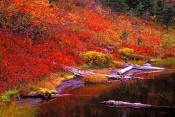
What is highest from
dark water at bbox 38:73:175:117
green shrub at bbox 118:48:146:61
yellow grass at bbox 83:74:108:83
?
green shrub at bbox 118:48:146:61

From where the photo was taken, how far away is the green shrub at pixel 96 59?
22214 millimetres

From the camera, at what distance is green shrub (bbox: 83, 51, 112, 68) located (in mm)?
22214

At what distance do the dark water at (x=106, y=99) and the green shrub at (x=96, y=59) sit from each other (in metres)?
7.47

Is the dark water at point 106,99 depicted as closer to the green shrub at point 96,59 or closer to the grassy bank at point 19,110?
the grassy bank at point 19,110

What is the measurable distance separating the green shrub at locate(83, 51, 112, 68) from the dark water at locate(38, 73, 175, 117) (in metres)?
7.47

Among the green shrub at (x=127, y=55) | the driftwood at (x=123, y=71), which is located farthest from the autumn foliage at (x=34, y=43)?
the driftwood at (x=123, y=71)

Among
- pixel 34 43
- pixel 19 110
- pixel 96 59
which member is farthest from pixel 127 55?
pixel 19 110

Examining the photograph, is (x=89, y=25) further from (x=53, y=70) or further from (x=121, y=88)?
(x=121, y=88)

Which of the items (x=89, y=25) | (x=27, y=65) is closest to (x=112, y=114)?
(x=27, y=65)

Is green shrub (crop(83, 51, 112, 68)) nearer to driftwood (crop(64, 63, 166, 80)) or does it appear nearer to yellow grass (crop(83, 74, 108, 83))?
driftwood (crop(64, 63, 166, 80))

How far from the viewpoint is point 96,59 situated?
73.3 feet

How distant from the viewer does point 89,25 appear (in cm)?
4041

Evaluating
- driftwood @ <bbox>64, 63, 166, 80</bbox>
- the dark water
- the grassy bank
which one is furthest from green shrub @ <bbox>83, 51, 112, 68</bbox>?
the grassy bank

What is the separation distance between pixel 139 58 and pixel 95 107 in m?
23.3
